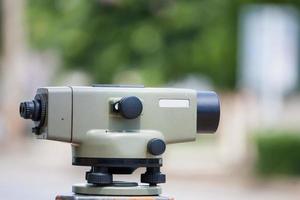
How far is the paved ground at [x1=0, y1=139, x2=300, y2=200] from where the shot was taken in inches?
537

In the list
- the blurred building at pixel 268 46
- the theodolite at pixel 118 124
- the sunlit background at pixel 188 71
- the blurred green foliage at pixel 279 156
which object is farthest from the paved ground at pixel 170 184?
the theodolite at pixel 118 124

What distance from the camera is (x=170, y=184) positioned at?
650 inches

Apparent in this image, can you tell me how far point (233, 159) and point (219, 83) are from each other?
6264mm

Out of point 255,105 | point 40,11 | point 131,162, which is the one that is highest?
point 40,11

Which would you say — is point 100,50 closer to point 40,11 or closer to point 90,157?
point 40,11

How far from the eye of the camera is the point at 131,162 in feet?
9.53

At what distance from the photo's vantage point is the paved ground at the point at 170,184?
13.6 metres

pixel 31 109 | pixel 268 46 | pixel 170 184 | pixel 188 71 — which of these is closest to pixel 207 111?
pixel 31 109

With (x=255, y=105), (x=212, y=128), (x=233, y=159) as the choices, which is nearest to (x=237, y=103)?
(x=255, y=105)

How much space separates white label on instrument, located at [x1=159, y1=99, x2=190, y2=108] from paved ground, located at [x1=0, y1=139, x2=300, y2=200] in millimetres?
8254

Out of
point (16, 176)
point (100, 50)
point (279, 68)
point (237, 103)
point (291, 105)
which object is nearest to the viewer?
point (16, 176)

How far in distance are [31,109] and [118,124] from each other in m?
0.23

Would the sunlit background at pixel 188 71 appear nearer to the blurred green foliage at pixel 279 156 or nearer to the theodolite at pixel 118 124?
the blurred green foliage at pixel 279 156

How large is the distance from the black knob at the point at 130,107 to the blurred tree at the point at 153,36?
837 inches
